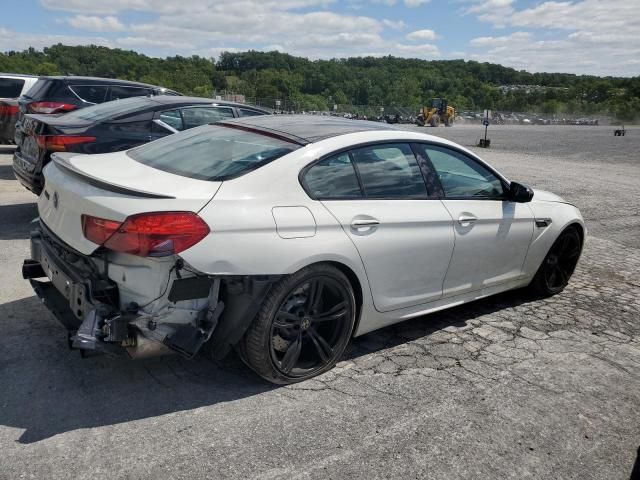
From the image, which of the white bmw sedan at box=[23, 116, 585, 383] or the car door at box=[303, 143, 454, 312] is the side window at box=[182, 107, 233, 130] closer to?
the white bmw sedan at box=[23, 116, 585, 383]

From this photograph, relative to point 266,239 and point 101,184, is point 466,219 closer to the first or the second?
point 266,239

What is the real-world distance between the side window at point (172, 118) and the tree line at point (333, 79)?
161ft

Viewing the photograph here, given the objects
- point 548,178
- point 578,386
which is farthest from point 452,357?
point 548,178

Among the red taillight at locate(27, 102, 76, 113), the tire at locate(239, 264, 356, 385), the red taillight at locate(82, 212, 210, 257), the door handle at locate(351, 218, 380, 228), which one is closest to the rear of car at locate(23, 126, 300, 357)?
the red taillight at locate(82, 212, 210, 257)

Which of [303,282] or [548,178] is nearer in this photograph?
[303,282]

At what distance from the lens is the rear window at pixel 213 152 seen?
3.44m

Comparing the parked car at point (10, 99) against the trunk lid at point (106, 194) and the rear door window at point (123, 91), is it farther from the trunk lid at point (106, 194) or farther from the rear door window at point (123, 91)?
the trunk lid at point (106, 194)

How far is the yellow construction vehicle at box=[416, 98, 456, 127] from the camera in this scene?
175 ft

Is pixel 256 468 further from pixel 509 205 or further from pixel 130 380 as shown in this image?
pixel 509 205

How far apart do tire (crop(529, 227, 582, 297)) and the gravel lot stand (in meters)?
0.55

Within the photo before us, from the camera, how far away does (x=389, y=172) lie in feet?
13.0

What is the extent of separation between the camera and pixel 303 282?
3.30m

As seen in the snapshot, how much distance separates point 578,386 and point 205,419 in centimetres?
238

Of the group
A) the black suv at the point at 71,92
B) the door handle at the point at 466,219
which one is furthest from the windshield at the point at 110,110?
the door handle at the point at 466,219
